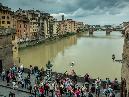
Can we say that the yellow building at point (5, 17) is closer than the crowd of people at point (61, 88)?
No

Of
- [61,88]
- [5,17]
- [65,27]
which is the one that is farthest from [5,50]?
[65,27]

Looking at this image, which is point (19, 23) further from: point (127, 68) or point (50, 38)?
point (127, 68)

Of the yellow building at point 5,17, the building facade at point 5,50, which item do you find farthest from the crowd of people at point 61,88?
the yellow building at point 5,17

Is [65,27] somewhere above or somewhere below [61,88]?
above

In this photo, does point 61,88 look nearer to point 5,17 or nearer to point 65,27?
point 5,17

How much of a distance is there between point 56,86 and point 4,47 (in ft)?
33.7

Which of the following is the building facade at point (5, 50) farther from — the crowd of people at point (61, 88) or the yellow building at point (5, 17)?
the yellow building at point (5, 17)

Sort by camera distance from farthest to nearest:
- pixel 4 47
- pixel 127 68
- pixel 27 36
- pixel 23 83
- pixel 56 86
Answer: pixel 27 36, pixel 4 47, pixel 23 83, pixel 56 86, pixel 127 68

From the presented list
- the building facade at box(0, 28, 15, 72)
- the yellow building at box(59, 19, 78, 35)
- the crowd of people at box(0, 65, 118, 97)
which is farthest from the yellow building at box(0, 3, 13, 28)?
the yellow building at box(59, 19, 78, 35)

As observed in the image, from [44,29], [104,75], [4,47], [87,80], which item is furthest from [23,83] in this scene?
[44,29]

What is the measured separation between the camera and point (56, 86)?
2234 centimetres

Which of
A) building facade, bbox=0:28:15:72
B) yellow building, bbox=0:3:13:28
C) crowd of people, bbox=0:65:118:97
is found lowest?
crowd of people, bbox=0:65:118:97

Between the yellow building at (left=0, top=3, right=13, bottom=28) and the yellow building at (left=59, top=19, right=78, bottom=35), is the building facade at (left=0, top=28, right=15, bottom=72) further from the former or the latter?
the yellow building at (left=59, top=19, right=78, bottom=35)

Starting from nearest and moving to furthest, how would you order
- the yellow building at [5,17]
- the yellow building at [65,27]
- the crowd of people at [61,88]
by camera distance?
the crowd of people at [61,88]
the yellow building at [5,17]
the yellow building at [65,27]
